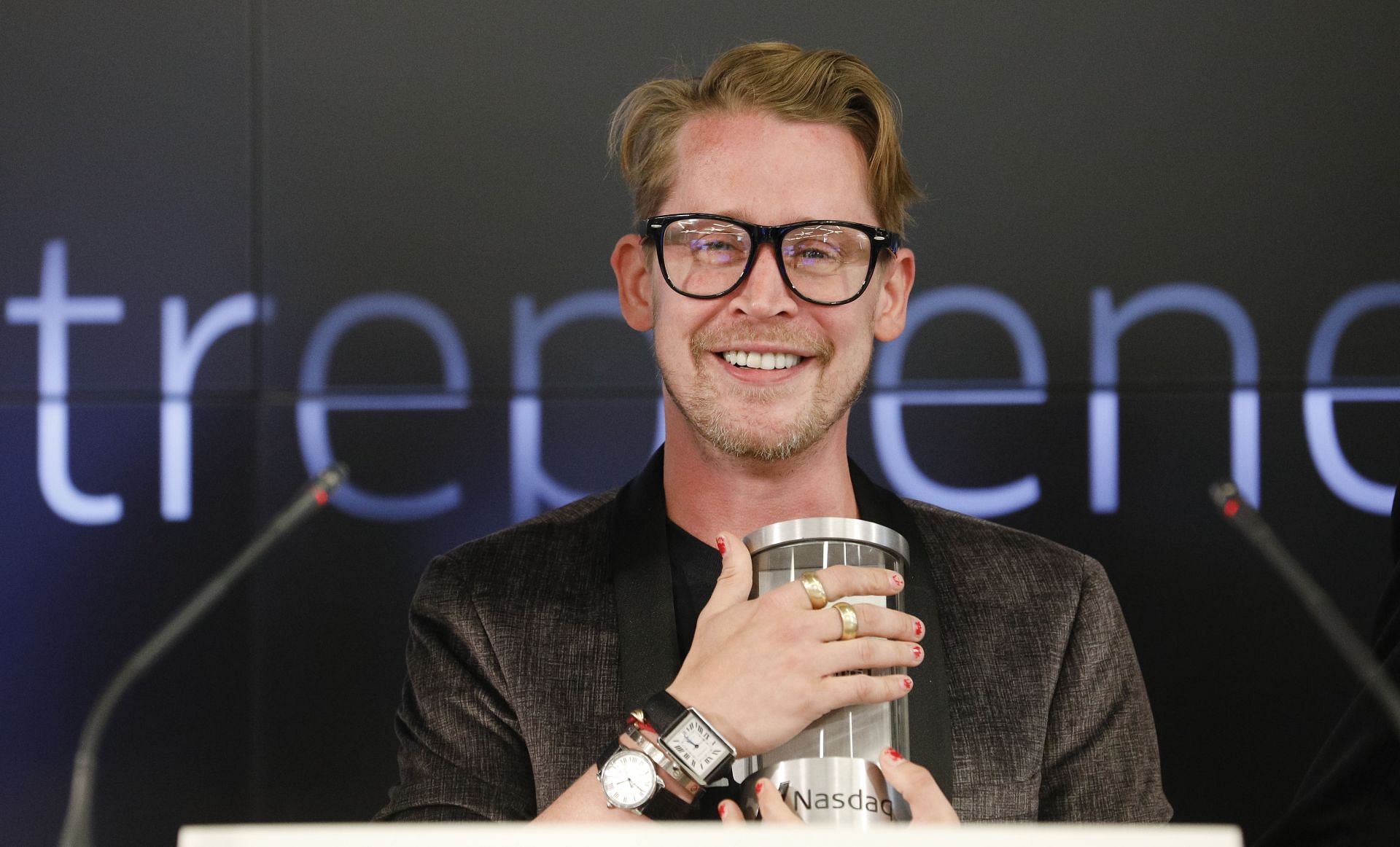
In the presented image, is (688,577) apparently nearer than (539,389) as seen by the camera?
Yes

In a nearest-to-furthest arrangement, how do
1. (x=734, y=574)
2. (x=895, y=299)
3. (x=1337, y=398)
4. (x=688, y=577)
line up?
(x=734, y=574), (x=688, y=577), (x=895, y=299), (x=1337, y=398)

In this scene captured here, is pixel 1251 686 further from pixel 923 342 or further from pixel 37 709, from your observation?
pixel 37 709

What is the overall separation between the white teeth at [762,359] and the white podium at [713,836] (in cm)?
88

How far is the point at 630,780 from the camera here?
1234 millimetres

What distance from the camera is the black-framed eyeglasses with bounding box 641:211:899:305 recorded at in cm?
155

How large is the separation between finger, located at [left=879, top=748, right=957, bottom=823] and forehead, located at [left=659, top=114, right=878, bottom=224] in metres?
0.81

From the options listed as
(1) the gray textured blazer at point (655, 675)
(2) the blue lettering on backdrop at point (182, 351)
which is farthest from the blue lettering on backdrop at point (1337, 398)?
(2) the blue lettering on backdrop at point (182, 351)

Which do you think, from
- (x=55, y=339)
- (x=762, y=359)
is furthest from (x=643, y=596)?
(x=55, y=339)

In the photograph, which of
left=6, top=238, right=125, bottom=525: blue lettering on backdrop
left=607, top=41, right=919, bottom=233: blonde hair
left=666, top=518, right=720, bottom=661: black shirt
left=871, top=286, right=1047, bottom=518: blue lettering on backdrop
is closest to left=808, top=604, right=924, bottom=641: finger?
left=666, top=518, right=720, bottom=661: black shirt

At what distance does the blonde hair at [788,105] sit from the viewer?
167 centimetres

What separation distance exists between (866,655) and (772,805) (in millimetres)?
188

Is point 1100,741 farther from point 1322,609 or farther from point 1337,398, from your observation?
point 1337,398

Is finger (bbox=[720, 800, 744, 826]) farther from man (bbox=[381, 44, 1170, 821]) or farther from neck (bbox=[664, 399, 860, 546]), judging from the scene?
neck (bbox=[664, 399, 860, 546])

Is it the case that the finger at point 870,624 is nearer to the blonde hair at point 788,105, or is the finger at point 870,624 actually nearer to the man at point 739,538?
the man at point 739,538
